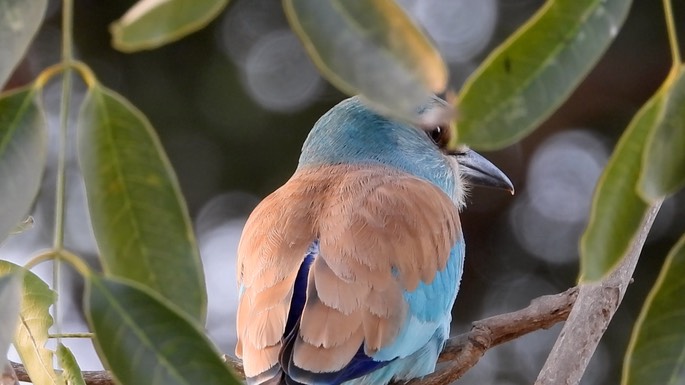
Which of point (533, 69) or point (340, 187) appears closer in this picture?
point (533, 69)

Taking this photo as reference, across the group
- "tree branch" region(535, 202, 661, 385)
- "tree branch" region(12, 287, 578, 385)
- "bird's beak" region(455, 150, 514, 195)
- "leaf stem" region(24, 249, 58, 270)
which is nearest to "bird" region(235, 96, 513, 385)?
"tree branch" region(12, 287, 578, 385)

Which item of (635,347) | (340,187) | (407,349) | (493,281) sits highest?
(635,347)

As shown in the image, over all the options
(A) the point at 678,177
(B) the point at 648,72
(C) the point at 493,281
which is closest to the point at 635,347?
(A) the point at 678,177

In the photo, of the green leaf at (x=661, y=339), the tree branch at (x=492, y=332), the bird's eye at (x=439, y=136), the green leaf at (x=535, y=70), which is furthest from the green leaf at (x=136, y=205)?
the bird's eye at (x=439, y=136)

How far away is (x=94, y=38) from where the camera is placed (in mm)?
6086

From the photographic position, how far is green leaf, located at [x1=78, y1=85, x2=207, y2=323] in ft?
4.66

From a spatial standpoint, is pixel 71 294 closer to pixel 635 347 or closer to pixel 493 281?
pixel 493 281

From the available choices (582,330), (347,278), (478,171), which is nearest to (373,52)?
(347,278)

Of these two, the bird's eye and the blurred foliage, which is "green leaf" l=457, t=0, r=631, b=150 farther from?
the bird's eye

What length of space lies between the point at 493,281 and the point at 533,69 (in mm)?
5290

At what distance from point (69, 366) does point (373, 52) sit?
1.09 metres

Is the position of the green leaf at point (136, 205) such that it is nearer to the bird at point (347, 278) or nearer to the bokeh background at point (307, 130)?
the bird at point (347, 278)

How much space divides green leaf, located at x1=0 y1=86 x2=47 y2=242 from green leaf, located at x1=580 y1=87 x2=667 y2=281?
62 centimetres

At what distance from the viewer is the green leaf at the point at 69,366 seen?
6.87ft
